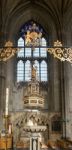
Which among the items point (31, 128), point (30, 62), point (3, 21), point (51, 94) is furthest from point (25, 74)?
point (31, 128)

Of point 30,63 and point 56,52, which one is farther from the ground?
point 56,52

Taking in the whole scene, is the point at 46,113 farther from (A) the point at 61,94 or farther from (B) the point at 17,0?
(B) the point at 17,0

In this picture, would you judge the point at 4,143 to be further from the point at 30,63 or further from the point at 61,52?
the point at 30,63

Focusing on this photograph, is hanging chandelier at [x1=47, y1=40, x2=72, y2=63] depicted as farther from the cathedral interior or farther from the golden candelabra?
the cathedral interior

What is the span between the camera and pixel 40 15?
2520 centimetres

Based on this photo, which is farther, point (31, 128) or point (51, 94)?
point (51, 94)

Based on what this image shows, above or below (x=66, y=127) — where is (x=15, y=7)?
above

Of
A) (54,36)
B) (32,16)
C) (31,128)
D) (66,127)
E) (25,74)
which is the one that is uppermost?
(32,16)

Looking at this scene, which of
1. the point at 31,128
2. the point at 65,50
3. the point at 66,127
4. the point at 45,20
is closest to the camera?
the point at 31,128

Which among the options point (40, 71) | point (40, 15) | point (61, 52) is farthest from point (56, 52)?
point (40, 15)

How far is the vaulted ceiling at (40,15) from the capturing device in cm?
2397

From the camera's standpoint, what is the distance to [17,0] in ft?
79.6

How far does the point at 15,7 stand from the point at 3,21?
64.1 inches

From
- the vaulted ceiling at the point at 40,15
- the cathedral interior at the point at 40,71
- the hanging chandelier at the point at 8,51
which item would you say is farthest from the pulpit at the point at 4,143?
the vaulted ceiling at the point at 40,15
